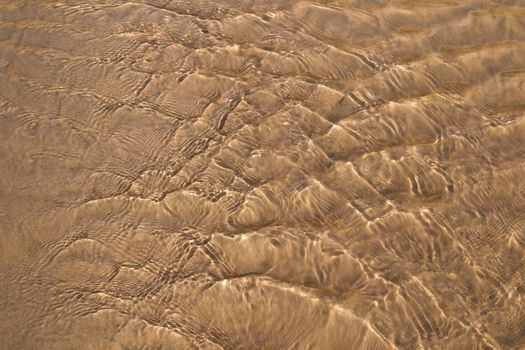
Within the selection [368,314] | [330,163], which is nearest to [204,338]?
[368,314]

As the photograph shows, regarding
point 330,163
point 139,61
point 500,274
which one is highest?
point 139,61

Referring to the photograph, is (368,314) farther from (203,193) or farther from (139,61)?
(139,61)

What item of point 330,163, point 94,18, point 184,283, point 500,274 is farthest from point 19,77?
point 500,274

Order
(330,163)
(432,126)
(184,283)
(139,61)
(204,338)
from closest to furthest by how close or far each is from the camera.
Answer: (204,338) < (184,283) < (330,163) < (432,126) < (139,61)

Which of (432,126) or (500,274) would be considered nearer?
(500,274)

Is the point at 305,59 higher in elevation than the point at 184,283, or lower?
higher

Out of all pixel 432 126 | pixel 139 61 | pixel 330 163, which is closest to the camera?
pixel 330 163
